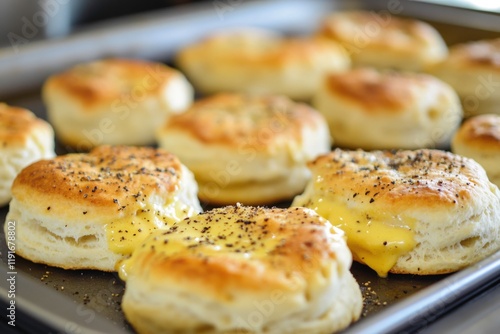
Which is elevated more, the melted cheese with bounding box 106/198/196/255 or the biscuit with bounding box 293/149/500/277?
the biscuit with bounding box 293/149/500/277

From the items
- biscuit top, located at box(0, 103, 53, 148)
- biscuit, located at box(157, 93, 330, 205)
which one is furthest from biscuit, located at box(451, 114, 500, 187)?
biscuit top, located at box(0, 103, 53, 148)

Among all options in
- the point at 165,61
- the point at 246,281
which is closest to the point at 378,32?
the point at 165,61

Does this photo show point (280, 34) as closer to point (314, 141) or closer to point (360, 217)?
point (314, 141)

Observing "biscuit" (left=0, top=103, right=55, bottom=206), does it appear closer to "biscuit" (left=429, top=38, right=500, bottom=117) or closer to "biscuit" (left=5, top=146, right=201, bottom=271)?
"biscuit" (left=5, top=146, right=201, bottom=271)

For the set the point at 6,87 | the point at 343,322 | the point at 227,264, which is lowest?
the point at 6,87

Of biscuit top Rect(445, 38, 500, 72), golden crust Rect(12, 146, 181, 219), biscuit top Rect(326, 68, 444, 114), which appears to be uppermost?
biscuit top Rect(445, 38, 500, 72)

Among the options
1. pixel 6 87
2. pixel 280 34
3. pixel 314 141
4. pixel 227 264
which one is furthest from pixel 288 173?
pixel 280 34
